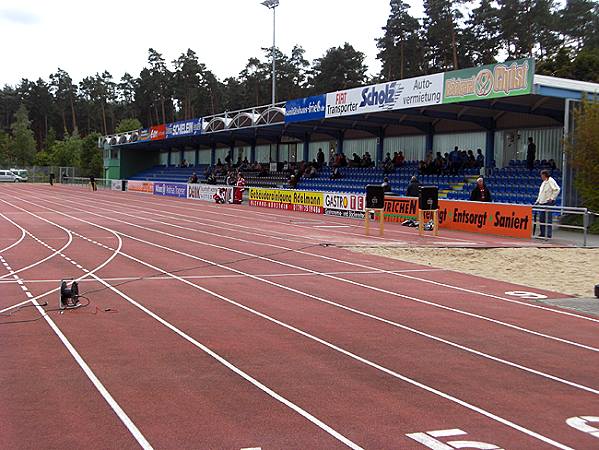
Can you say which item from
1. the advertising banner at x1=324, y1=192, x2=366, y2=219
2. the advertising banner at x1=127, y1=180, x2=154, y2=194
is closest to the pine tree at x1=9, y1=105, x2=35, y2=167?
the advertising banner at x1=127, y1=180, x2=154, y2=194

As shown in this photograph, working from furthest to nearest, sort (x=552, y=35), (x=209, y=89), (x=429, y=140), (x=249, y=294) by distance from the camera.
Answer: (x=209, y=89)
(x=552, y=35)
(x=429, y=140)
(x=249, y=294)

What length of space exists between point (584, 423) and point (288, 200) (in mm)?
32649

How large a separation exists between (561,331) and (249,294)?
15.7 feet

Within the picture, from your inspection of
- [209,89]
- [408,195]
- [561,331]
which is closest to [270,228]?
[408,195]

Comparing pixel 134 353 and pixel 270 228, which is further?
pixel 270 228

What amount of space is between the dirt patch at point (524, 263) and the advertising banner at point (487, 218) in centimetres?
335

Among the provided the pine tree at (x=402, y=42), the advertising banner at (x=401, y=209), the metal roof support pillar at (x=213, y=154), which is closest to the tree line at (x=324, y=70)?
the pine tree at (x=402, y=42)

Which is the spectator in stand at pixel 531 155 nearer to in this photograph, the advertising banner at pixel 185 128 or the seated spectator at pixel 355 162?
the seated spectator at pixel 355 162

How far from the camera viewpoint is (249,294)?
1099 cm

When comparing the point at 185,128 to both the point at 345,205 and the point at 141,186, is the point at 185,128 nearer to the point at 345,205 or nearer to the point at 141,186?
the point at 141,186

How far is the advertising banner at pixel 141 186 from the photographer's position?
206 feet

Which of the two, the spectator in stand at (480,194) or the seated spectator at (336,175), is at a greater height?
the seated spectator at (336,175)

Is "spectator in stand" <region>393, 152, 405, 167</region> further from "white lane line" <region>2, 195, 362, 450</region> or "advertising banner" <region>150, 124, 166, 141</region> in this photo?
"white lane line" <region>2, 195, 362, 450</region>

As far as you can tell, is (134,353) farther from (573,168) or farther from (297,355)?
(573,168)
